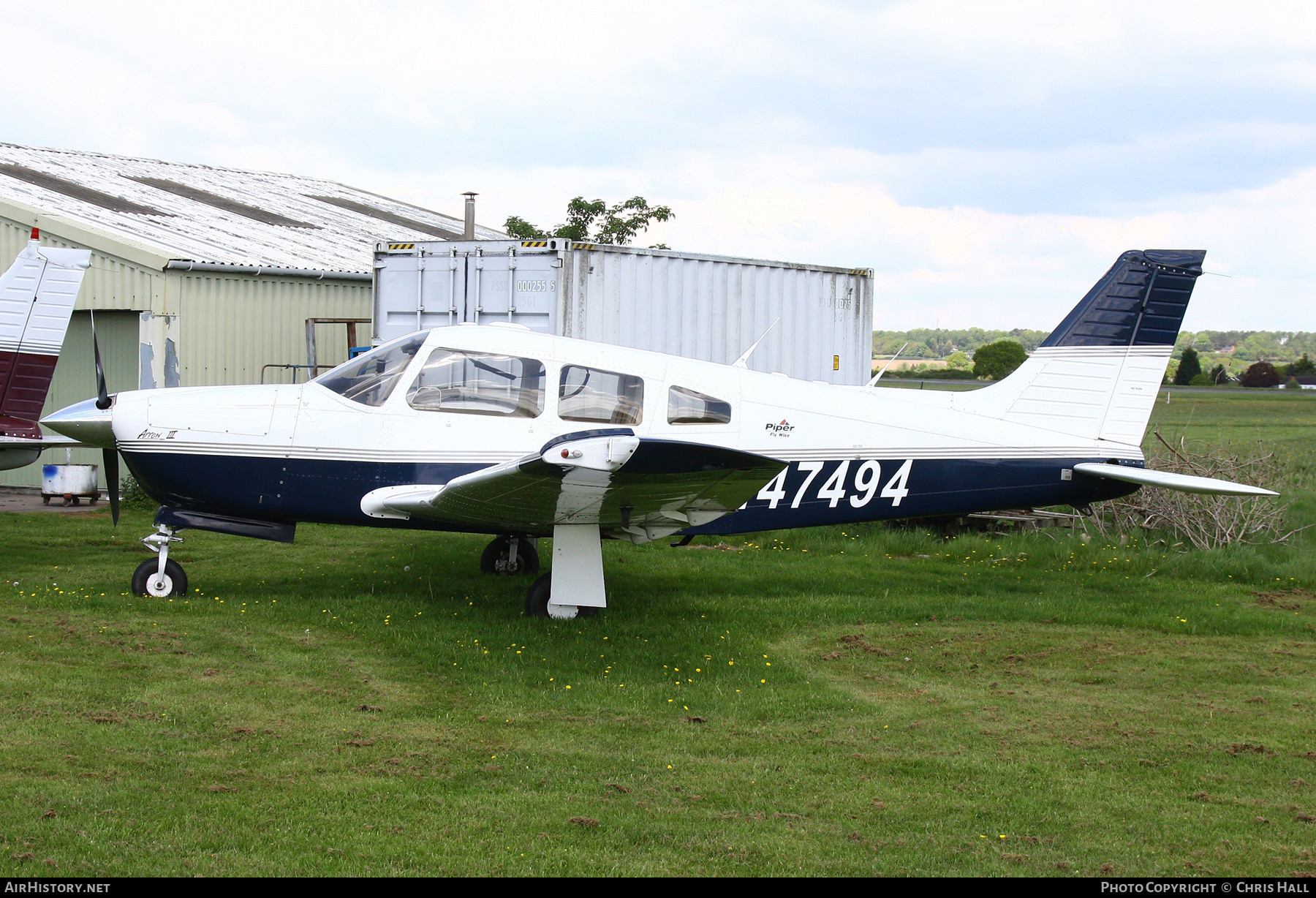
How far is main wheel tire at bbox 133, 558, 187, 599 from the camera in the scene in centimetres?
826

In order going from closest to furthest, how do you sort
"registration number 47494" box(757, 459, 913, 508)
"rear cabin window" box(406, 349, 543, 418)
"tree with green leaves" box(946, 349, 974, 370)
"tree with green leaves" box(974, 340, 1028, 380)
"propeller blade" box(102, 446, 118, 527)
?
1. "rear cabin window" box(406, 349, 543, 418)
2. "registration number 47494" box(757, 459, 913, 508)
3. "propeller blade" box(102, 446, 118, 527)
4. "tree with green leaves" box(974, 340, 1028, 380)
5. "tree with green leaves" box(946, 349, 974, 370)

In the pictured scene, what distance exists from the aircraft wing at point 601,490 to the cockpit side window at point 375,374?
2.40 feet

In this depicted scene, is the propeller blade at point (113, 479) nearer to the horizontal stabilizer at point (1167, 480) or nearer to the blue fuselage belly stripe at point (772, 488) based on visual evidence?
the blue fuselage belly stripe at point (772, 488)

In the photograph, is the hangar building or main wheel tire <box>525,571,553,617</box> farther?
the hangar building

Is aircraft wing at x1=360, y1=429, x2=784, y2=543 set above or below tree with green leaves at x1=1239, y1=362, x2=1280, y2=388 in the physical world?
below

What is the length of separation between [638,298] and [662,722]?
7.60 meters

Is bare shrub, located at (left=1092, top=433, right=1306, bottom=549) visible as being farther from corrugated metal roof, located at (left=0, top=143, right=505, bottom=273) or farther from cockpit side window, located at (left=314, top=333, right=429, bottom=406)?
corrugated metal roof, located at (left=0, top=143, right=505, bottom=273)

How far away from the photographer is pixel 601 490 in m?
6.79

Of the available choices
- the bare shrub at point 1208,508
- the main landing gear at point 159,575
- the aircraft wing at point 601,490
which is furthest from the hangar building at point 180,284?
the bare shrub at point 1208,508

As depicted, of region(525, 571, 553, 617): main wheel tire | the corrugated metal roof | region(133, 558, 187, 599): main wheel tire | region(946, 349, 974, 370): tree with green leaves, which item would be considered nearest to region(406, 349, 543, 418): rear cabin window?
region(525, 571, 553, 617): main wheel tire

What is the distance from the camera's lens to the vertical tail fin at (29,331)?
988 cm

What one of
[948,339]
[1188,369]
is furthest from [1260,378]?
[948,339]

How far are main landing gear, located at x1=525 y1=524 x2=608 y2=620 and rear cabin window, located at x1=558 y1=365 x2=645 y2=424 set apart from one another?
81cm

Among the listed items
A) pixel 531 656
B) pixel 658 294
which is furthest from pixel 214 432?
pixel 658 294
